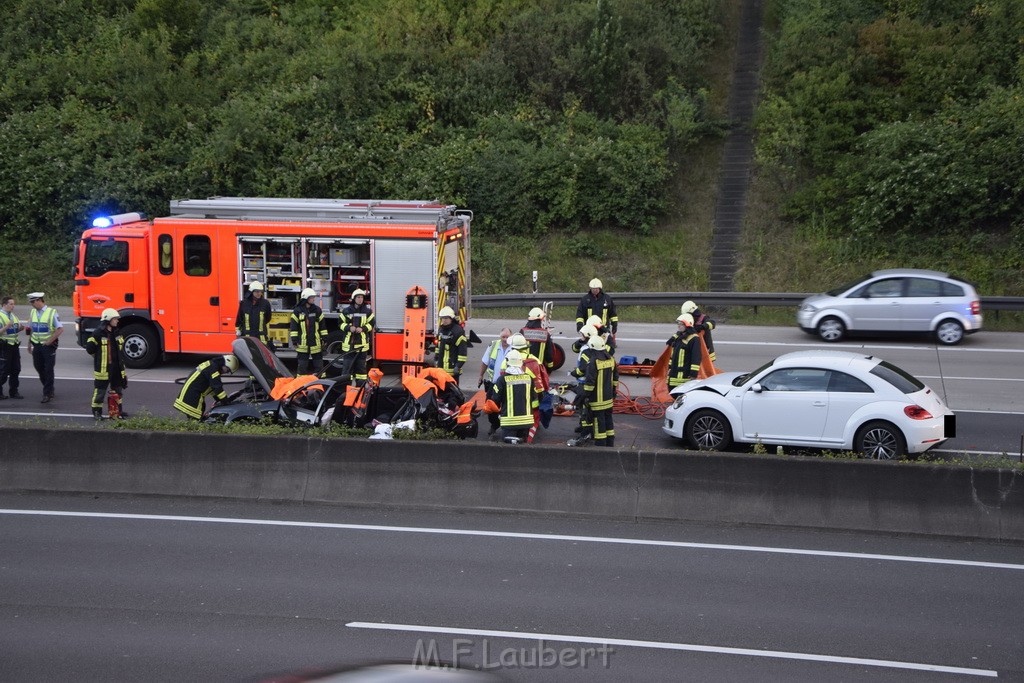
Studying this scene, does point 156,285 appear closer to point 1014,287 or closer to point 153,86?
point 153,86

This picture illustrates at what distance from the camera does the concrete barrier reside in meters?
10.5

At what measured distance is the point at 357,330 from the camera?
1730 cm

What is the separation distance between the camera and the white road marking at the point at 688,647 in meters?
7.57

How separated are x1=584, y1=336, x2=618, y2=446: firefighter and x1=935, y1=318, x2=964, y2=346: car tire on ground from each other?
36.5ft

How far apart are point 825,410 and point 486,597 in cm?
572

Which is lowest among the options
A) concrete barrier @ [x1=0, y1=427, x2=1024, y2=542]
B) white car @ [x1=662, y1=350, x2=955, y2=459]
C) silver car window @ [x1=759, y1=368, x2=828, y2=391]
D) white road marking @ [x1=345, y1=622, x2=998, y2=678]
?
white road marking @ [x1=345, y1=622, x2=998, y2=678]

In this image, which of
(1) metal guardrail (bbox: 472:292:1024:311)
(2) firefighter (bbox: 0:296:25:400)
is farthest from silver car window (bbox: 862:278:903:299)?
(2) firefighter (bbox: 0:296:25:400)

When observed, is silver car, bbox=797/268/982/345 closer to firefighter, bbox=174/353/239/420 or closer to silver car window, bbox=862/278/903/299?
silver car window, bbox=862/278/903/299

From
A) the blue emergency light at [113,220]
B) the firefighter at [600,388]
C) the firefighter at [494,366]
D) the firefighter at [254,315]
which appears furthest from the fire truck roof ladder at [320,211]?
the firefighter at [600,388]

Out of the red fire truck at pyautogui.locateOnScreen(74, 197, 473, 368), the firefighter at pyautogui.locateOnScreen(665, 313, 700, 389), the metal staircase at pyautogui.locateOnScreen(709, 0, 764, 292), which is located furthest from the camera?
the metal staircase at pyautogui.locateOnScreen(709, 0, 764, 292)

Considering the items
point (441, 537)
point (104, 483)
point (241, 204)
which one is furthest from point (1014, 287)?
point (104, 483)

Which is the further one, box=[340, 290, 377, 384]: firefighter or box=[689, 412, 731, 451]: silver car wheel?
box=[340, 290, 377, 384]: firefighter

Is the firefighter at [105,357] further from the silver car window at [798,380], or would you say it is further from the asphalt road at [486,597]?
the silver car window at [798,380]

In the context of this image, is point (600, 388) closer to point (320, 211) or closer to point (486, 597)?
point (486, 597)
